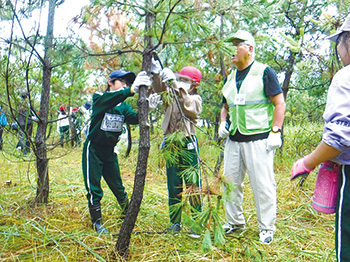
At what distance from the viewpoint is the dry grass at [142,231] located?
1.98 meters

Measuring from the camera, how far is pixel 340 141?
3.62ft

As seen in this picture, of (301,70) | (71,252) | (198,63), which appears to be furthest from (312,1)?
(71,252)

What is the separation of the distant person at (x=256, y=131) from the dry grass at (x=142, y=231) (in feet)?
0.89

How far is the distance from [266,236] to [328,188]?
1.24 meters

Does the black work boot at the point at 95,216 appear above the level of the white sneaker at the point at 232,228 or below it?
above

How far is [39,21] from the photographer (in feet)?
8.05

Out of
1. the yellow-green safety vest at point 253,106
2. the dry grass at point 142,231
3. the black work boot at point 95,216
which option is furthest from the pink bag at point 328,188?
the black work boot at point 95,216

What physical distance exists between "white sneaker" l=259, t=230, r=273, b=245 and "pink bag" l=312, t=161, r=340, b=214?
3.85ft

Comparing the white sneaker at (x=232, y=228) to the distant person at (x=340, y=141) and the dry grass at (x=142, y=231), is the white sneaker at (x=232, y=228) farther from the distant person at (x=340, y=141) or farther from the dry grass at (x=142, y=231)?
the distant person at (x=340, y=141)

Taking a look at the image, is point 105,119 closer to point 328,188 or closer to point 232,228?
point 232,228

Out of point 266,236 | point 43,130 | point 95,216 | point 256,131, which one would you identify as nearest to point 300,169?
point 256,131

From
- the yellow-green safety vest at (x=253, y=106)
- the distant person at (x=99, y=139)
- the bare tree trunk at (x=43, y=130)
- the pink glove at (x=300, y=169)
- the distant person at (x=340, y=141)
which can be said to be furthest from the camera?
the bare tree trunk at (x=43, y=130)

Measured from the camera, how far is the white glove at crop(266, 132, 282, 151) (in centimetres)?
227

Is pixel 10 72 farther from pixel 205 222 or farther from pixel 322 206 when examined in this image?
pixel 322 206
